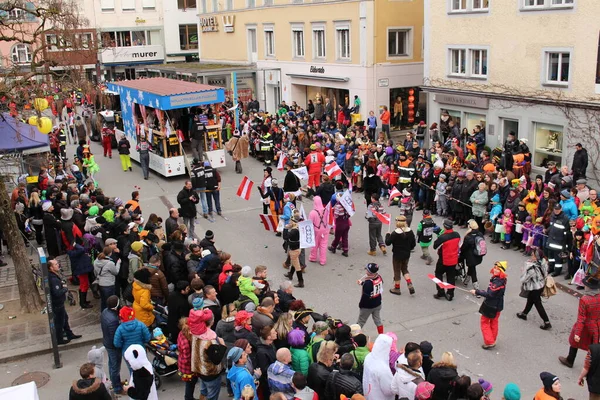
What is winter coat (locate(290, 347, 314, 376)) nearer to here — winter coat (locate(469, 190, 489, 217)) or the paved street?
the paved street

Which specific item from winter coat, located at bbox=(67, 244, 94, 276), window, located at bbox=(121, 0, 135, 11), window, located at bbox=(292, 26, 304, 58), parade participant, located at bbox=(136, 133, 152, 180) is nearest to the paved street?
winter coat, located at bbox=(67, 244, 94, 276)

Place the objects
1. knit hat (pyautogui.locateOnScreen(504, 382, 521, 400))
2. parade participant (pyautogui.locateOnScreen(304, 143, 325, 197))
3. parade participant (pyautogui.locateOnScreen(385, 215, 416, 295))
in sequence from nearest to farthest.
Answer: knit hat (pyautogui.locateOnScreen(504, 382, 521, 400)) < parade participant (pyautogui.locateOnScreen(385, 215, 416, 295)) < parade participant (pyautogui.locateOnScreen(304, 143, 325, 197))

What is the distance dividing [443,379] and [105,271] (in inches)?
253

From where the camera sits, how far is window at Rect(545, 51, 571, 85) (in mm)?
18891

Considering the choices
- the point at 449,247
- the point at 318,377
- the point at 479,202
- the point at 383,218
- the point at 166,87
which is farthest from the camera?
the point at 166,87

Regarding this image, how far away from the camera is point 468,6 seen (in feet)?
72.7

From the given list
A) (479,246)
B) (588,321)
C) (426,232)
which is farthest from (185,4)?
(588,321)

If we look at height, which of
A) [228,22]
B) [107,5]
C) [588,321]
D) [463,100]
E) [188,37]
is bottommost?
[588,321]

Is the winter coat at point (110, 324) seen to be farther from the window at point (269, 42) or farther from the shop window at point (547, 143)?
the window at point (269, 42)

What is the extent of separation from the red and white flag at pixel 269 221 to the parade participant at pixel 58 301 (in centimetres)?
601

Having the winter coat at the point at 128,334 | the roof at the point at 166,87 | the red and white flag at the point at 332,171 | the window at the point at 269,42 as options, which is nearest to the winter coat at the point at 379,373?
the winter coat at the point at 128,334

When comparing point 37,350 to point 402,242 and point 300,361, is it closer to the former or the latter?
point 300,361

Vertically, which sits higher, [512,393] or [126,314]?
[126,314]

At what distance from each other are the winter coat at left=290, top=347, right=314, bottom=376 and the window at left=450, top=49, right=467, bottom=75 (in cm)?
1720
